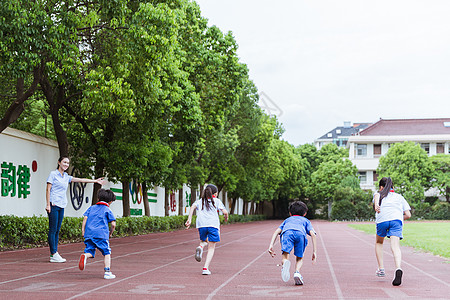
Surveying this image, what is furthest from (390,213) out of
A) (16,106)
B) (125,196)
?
(125,196)

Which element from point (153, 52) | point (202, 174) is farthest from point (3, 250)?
point (202, 174)

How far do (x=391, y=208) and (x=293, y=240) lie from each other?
1.63 meters

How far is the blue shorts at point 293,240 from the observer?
8547 mm

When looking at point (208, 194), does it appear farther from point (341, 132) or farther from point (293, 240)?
point (341, 132)

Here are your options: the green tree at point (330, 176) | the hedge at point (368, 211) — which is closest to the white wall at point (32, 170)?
the hedge at point (368, 211)

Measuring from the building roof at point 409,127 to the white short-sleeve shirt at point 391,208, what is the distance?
216ft

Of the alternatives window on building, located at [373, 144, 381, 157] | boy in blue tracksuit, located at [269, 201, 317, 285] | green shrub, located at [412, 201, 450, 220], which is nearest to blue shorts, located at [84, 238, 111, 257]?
boy in blue tracksuit, located at [269, 201, 317, 285]

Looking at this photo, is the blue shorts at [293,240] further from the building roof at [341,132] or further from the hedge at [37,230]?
the building roof at [341,132]

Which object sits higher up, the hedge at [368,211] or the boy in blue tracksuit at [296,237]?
the boy in blue tracksuit at [296,237]

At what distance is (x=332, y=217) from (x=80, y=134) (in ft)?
141

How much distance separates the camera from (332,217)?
60688 mm

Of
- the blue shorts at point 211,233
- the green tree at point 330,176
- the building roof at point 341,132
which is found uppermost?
the building roof at point 341,132

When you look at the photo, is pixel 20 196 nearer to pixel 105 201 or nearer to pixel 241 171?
pixel 105 201

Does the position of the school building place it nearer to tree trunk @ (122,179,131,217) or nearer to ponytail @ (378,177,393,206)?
tree trunk @ (122,179,131,217)
